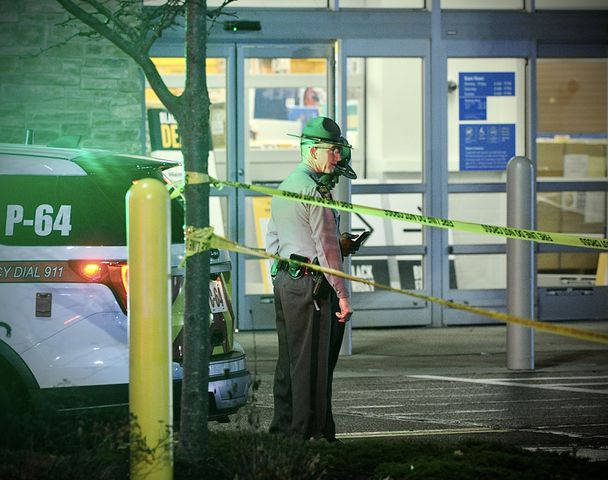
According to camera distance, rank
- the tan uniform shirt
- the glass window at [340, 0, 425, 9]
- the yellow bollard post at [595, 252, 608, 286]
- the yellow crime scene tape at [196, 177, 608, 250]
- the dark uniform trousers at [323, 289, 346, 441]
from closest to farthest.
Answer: the yellow crime scene tape at [196, 177, 608, 250], the tan uniform shirt, the dark uniform trousers at [323, 289, 346, 441], the glass window at [340, 0, 425, 9], the yellow bollard post at [595, 252, 608, 286]

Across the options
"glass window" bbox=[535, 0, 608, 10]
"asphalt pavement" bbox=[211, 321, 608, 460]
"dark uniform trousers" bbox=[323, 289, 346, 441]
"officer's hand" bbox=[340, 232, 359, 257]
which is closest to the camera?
"dark uniform trousers" bbox=[323, 289, 346, 441]

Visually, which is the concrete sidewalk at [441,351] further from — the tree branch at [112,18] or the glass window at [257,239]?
the tree branch at [112,18]

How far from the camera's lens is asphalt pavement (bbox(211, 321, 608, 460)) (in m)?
8.02

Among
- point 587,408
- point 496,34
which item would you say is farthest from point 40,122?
point 587,408

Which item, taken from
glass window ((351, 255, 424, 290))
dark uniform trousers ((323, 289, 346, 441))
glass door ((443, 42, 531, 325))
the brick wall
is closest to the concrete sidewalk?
glass door ((443, 42, 531, 325))

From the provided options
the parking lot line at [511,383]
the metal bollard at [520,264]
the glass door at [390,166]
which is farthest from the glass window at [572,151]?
the parking lot line at [511,383]

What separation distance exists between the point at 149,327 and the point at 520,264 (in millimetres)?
5968

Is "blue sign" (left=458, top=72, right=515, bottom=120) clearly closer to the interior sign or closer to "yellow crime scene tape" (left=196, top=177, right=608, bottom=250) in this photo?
the interior sign

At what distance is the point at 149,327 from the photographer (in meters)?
5.26

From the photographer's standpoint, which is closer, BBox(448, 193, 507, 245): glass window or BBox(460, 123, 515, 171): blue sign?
BBox(460, 123, 515, 171): blue sign

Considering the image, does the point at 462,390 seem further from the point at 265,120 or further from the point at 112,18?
the point at 265,120

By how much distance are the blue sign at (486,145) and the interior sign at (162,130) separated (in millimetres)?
3219

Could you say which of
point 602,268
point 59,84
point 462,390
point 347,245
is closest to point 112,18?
point 347,245

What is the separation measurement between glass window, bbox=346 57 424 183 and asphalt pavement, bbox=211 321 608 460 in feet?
6.46
